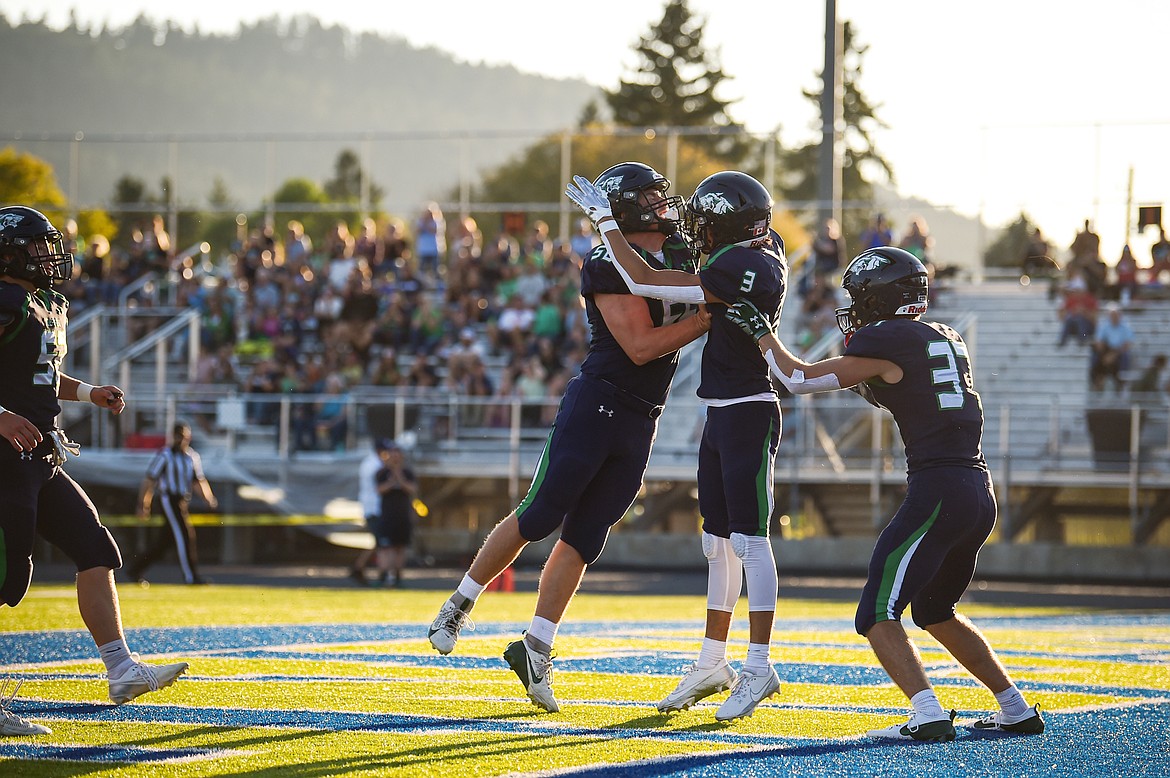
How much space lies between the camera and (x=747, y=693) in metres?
6.36

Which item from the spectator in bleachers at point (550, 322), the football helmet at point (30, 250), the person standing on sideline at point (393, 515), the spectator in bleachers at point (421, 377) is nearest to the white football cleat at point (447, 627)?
the football helmet at point (30, 250)

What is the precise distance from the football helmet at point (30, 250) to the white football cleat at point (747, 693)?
10.4ft

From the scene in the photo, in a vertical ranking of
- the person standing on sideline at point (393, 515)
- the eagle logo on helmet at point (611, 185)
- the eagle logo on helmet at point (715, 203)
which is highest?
the eagle logo on helmet at point (611, 185)

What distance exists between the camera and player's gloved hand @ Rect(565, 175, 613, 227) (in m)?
6.63

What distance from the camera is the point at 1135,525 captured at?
19.6 m

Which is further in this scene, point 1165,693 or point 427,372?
point 427,372

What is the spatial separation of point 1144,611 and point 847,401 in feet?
20.1

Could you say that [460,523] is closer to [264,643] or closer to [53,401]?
[264,643]

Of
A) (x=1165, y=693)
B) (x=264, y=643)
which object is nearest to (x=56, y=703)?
(x=264, y=643)

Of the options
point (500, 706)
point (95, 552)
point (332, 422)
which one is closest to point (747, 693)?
point (500, 706)

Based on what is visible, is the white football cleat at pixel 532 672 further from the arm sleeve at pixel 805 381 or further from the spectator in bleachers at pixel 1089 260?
the spectator in bleachers at pixel 1089 260

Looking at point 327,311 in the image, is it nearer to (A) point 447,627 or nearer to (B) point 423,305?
(B) point 423,305

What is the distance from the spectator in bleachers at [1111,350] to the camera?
20.8 meters

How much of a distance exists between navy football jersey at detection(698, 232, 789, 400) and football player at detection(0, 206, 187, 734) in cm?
254
